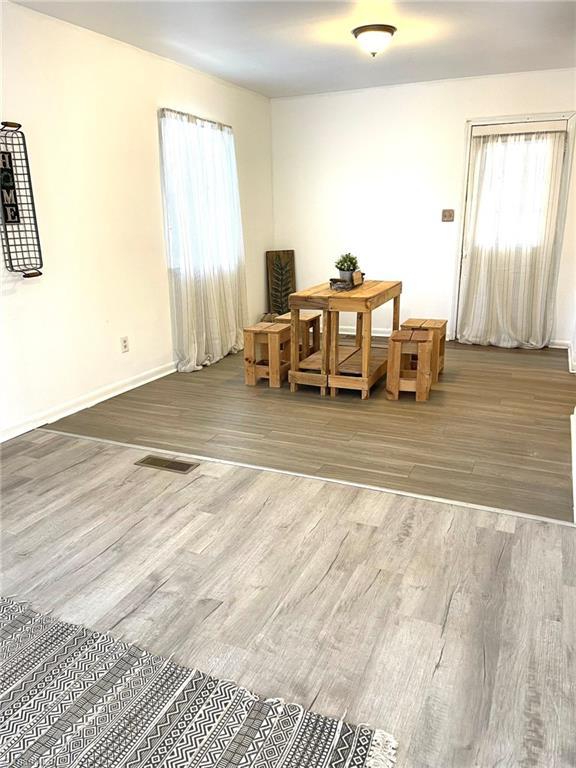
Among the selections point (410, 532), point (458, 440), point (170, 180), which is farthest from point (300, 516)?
point (170, 180)

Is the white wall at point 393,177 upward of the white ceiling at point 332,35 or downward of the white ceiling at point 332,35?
downward

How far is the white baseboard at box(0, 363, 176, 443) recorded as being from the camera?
362 centimetres

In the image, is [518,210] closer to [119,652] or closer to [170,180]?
[170,180]

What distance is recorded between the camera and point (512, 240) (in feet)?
18.3

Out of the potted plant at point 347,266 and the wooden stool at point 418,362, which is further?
the potted plant at point 347,266

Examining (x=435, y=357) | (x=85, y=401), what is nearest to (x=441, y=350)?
(x=435, y=357)

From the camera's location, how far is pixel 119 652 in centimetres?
180

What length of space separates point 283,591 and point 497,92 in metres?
5.16

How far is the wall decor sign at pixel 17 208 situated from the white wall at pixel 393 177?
3.51 m

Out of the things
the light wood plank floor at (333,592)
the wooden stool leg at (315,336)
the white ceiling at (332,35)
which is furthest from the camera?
the wooden stool leg at (315,336)

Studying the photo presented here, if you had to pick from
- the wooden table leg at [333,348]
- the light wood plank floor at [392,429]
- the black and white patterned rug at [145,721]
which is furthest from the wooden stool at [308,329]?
the black and white patterned rug at [145,721]

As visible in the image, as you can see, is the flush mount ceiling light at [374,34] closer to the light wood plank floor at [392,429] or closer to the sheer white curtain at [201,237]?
the sheer white curtain at [201,237]

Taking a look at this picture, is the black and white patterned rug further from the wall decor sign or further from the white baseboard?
the wall decor sign

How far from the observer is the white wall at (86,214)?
3.53 meters
